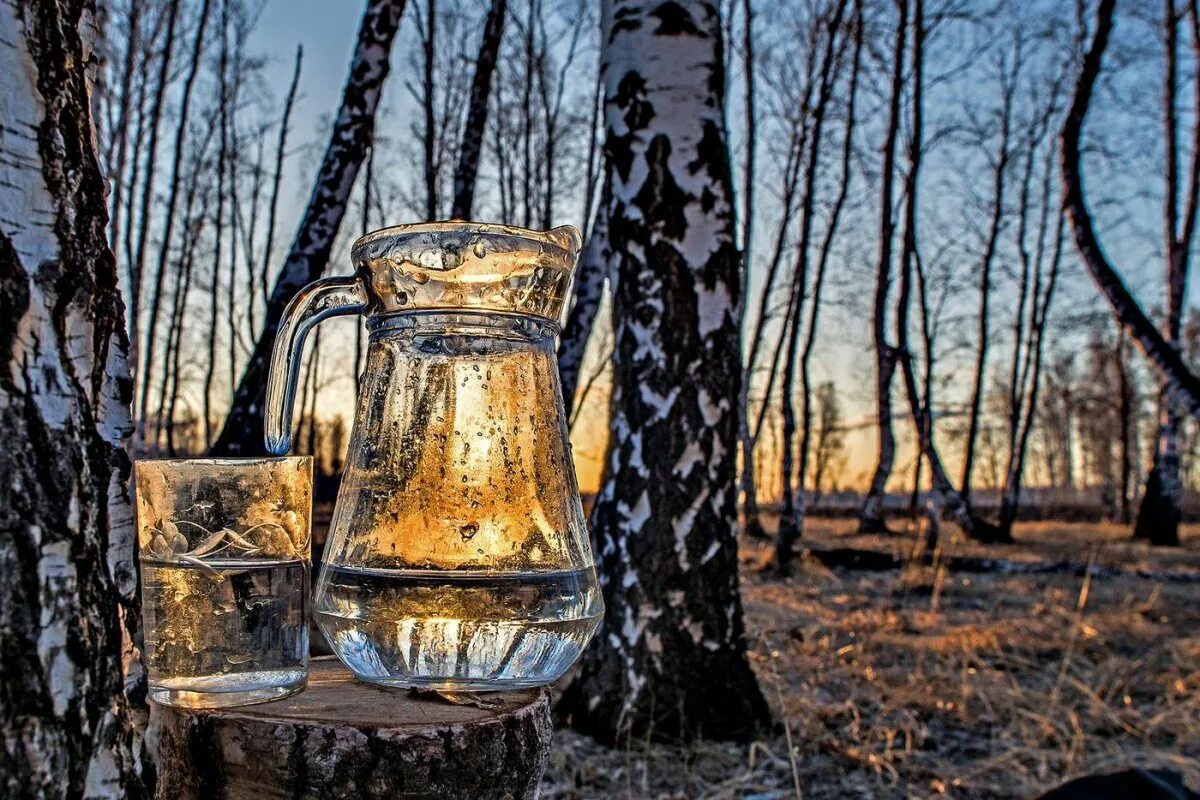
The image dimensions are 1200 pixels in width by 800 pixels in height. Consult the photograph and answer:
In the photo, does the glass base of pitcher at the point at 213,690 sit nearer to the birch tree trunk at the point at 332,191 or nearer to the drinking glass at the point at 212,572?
the drinking glass at the point at 212,572

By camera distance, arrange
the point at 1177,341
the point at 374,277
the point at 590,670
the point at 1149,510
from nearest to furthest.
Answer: the point at 374,277 → the point at 590,670 → the point at 1177,341 → the point at 1149,510

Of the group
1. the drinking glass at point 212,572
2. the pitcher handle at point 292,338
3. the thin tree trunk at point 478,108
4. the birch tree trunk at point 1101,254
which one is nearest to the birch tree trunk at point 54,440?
the drinking glass at point 212,572

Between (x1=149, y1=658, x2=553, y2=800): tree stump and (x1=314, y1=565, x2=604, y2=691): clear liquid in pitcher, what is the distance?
0.15ft

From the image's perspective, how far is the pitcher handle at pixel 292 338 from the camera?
93 centimetres

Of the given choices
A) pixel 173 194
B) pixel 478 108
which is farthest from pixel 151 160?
pixel 478 108

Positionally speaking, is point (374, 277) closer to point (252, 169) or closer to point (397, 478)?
point (397, 478)

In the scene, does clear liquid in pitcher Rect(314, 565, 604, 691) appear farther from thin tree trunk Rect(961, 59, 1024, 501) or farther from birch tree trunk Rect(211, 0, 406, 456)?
thin tree trunk Rect(961, 59, 1024, 501)

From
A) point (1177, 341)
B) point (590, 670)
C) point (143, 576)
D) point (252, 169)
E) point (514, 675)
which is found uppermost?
point (252, 169)

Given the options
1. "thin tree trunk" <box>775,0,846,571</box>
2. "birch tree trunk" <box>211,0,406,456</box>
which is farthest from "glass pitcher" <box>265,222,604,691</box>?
"thin tree trunk" <box>775,0,846,571</box>

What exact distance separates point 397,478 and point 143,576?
0.80 ft

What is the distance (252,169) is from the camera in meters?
16.6

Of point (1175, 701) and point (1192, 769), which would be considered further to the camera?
point (1175, 701)

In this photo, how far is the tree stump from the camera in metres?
0.82

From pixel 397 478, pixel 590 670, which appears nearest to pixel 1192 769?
pixel 590 670
